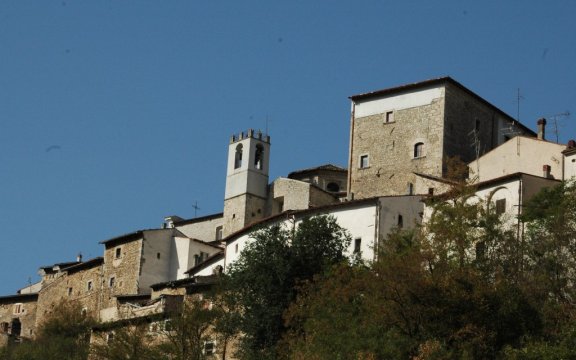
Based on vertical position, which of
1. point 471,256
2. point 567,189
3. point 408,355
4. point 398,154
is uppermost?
point 398,154

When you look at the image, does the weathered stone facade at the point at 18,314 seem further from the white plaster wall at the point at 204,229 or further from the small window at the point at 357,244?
the small window at the point at 357,244

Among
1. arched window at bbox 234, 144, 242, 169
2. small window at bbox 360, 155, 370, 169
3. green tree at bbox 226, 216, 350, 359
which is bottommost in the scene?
green tree at bbox 226, 216, 350, 359

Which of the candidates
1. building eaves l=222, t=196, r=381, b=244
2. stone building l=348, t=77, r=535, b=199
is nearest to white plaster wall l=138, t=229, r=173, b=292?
building eaves l=222, t=196, r=381, b=244

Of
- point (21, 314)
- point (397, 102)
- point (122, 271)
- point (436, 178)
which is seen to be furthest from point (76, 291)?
point (436, 178)

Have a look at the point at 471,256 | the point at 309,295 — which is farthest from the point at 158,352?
the point at 471,256

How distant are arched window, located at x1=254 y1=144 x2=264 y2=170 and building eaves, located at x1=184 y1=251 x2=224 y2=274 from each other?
27.8 ft

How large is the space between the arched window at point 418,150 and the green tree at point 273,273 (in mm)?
12109

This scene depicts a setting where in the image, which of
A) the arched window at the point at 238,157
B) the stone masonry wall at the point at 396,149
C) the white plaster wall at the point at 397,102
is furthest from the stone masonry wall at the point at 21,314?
the white plaster wall at the point at 397,102

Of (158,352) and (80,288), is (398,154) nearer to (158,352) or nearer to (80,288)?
(158,352)

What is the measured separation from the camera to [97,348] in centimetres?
5791

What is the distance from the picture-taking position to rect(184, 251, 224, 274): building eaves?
68.7 meters

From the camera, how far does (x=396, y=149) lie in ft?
218

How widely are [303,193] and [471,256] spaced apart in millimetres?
24302

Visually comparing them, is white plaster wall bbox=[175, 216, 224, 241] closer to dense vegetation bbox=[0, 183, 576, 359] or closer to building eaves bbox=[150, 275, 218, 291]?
building eaves bbox=[150, 275, 218, 291]
